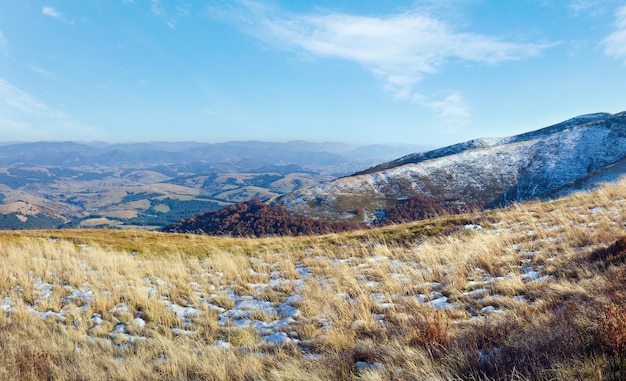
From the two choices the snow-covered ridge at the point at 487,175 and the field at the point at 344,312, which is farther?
the snow-covered ridge at the point at 487,175

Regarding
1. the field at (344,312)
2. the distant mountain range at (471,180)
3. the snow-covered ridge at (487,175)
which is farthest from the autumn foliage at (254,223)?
the field at (344,312)

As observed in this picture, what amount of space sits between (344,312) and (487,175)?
5525 inches

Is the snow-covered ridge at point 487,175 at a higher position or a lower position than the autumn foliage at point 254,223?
higher

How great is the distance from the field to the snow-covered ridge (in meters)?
108

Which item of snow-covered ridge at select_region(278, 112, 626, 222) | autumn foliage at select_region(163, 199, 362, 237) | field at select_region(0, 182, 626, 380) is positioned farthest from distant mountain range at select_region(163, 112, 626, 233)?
field at select_region(0, 182, 626, 380)

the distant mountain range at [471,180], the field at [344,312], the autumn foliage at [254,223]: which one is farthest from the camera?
the distant mountain range at [471,180]

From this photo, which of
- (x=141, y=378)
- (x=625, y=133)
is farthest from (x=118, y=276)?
(x=625, y=133)

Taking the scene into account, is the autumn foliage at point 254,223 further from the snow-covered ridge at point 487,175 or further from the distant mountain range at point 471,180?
the snow-covered ridge at point 487,175

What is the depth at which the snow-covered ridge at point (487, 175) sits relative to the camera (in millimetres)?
113500

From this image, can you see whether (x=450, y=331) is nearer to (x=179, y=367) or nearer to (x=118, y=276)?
(x=179, y=367)

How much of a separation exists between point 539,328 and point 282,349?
4125 mm

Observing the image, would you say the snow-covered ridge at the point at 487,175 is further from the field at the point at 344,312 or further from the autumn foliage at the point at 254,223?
the field at the point at 344,312

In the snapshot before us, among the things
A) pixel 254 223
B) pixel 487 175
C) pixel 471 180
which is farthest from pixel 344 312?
pixel 487 175

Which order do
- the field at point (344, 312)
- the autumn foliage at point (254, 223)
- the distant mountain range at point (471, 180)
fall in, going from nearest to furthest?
the field at point (344, 312)
the autumn foliage at point (254, 223)
the distant mountain range at point (471, 180)
